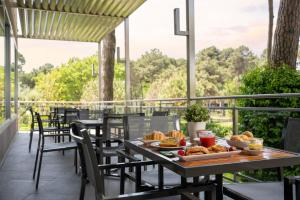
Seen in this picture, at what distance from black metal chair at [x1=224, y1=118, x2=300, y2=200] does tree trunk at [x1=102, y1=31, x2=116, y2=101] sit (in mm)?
8910

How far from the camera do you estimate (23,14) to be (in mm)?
7945

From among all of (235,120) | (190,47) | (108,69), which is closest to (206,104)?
(235,120)

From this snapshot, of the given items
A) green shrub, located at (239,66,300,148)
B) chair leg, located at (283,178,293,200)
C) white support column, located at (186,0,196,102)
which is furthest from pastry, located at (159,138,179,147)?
green shrub, located at (239,66,300,148)

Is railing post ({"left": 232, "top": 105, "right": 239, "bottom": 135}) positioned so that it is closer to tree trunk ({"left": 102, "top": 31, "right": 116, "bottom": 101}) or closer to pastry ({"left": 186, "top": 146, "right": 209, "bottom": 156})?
pastry ({"left": 186, "top": 146, "right": 209, "bottom": 156})

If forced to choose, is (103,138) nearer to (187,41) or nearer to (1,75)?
(187,41)

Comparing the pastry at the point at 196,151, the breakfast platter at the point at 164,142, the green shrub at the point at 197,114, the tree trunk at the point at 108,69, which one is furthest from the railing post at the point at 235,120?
the tree trunk at the point at 108,69

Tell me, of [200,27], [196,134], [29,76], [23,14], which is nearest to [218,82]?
[200,27]

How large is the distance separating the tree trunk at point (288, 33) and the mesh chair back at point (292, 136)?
5042 mm

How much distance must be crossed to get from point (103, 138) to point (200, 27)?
36.4m

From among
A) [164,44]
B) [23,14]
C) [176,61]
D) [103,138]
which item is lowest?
[103,138]

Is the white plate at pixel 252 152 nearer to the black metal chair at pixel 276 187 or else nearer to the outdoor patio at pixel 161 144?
the outdoor patio at pixel 161 144

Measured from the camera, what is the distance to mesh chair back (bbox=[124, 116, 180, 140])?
2563mm

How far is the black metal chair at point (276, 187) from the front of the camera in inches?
53.1

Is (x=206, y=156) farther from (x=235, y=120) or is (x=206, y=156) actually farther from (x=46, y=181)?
(x=46, y=181)
